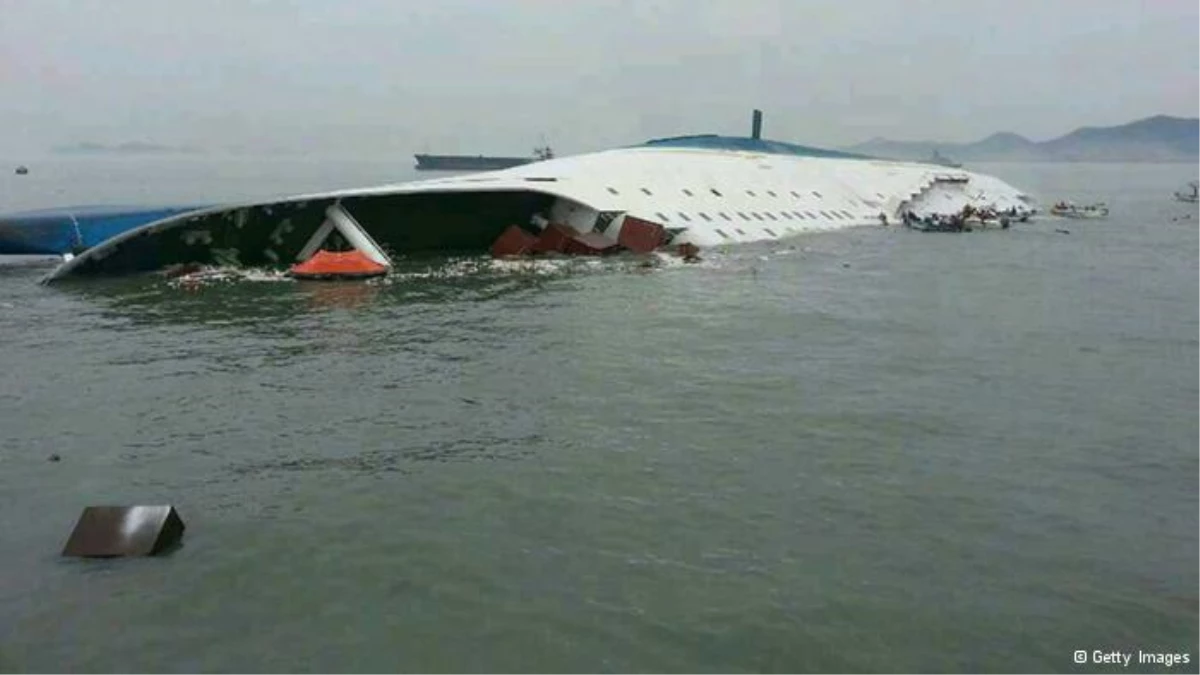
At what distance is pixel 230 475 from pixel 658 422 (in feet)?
22.2

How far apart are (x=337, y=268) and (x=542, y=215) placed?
12510mm

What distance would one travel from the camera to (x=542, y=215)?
43.8 m

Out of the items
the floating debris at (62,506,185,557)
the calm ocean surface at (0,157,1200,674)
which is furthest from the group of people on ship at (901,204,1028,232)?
the floating debris at (62,506,185,557)

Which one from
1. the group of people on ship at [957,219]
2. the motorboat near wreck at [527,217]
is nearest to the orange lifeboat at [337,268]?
the motorboat near wreck at [527,217]

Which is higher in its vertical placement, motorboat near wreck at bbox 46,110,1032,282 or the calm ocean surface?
motorboat near wreck at bbox 46,110,1032,282

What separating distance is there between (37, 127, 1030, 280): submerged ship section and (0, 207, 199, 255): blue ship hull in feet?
10.8

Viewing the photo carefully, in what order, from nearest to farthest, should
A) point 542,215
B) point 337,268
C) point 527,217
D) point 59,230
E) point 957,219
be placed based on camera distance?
point 337,268 < point 59,230 < point 527,217 < point 542,215 < point 957,219

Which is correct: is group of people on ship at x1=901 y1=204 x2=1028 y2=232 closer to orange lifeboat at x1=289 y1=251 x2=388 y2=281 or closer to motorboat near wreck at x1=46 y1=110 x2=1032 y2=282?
motorboat near wreck at x1=46 y1=110 x2=1032 y2=282

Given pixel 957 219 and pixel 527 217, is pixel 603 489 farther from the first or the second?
pixel 957 219

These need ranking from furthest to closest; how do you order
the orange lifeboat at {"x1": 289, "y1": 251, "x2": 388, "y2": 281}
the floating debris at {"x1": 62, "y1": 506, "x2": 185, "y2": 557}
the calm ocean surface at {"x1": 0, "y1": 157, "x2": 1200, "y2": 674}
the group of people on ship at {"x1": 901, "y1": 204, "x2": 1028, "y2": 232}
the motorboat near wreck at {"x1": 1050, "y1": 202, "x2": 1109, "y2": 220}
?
the motorboat near wreck at {"x1": 1050, "y1": 202, "x2": 1109, "y2": 220} → the group of people on ship at {"x1": 901, "y1": 204, "x2": 1028, "y2": 232} → the orange lifeboat at {"x1": 289, "y1": 251, "x2": 388, "y2": 281} → the floating debris at {"x1": 62, "y1": 506, "x2": 185, "y2": 557} → the calm ocean surface at {"x1": 0, "y1": 157, "x2": 1200, "y2": 674}

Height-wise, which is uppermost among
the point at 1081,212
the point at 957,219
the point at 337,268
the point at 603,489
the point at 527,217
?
the point at 1081,212

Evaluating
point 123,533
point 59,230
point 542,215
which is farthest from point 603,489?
point 59,230

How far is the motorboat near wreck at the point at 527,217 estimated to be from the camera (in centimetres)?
3584

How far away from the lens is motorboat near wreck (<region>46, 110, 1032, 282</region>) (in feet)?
118
